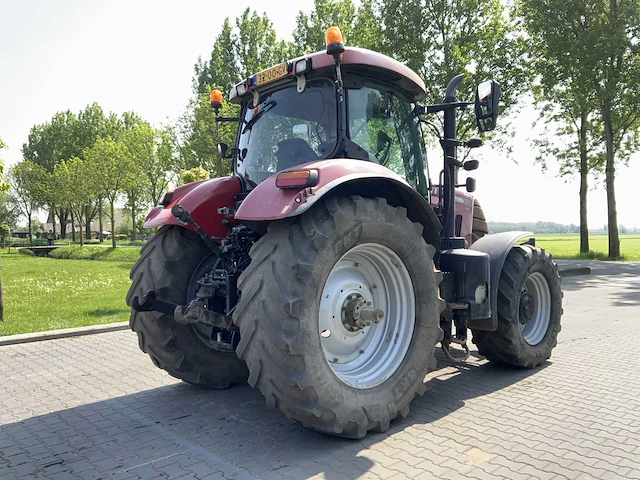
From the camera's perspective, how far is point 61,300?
1087 cm

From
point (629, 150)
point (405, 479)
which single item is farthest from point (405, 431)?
point (629, 150)

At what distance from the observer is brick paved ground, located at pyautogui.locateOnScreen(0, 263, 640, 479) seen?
315cm

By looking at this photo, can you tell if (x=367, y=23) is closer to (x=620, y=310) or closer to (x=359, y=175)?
(x=620, y=310)

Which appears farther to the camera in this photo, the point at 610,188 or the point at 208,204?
the point at 610,188

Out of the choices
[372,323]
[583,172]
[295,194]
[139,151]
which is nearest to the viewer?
[295,194]

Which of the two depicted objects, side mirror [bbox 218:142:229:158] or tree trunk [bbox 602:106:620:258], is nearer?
side mirror [bbox 218:142:229:158]

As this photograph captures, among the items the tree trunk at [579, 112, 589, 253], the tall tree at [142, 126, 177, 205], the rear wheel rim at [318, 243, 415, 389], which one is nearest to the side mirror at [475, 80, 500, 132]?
the rear wheel rim at [318, 243, 415, 389]

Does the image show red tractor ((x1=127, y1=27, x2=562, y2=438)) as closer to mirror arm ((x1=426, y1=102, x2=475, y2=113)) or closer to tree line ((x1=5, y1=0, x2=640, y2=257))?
mirror arm ((x1=426, y1=102, x2=475, y2=113))

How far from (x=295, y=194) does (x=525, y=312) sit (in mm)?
3239

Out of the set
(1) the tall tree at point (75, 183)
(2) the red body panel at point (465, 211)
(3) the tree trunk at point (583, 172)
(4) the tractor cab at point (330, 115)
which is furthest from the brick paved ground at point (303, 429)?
(1) the tall tree at point (75, 183)

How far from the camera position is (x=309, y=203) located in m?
3.15

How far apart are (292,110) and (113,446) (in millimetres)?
2876

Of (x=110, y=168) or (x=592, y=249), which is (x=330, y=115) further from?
(x=592, y=249)

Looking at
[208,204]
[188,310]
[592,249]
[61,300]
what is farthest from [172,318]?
[592,249]
